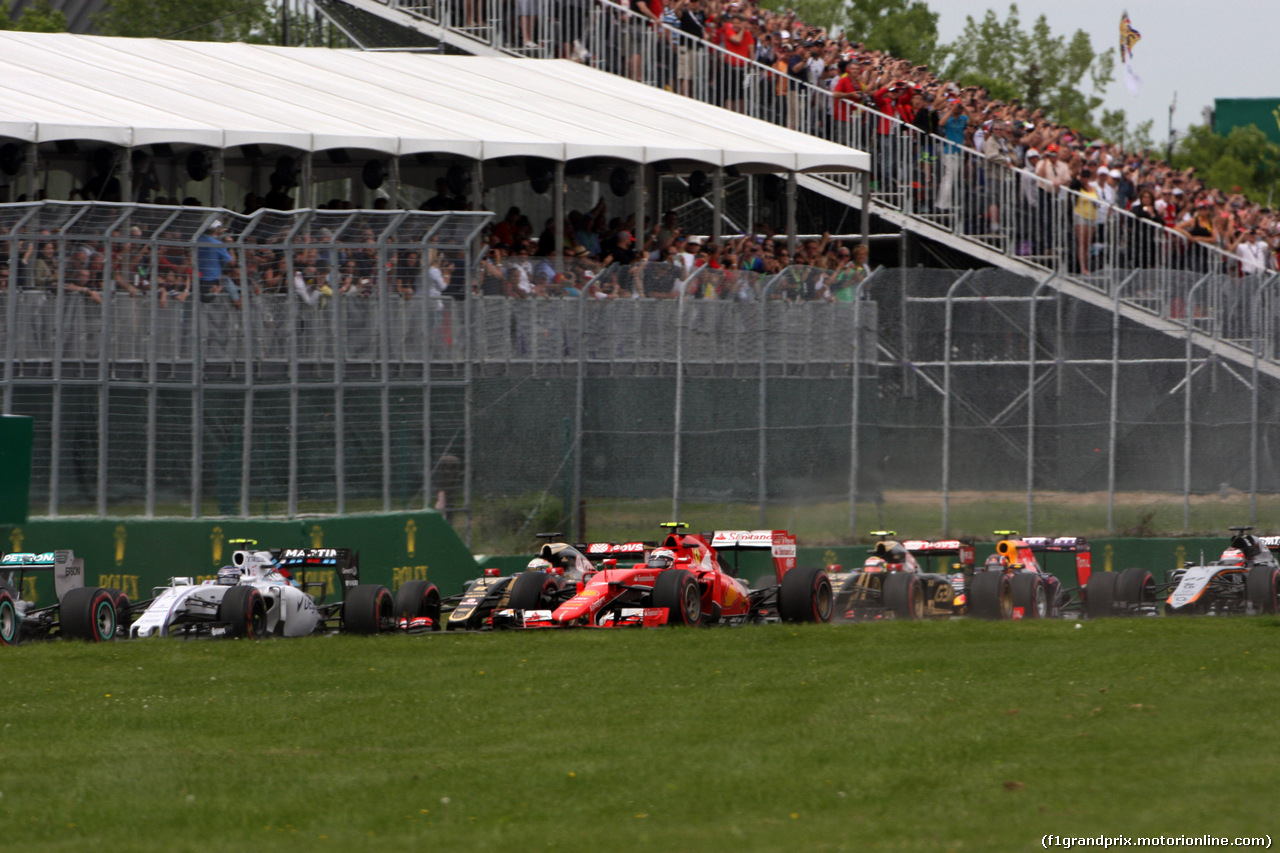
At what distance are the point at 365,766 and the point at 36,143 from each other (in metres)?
15.0

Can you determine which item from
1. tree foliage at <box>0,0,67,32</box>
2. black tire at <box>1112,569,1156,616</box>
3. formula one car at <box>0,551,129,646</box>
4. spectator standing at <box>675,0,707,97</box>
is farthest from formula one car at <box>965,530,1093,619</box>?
tree foliage at <box>0,0,67,32</box>

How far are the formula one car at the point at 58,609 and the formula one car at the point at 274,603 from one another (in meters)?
0.28

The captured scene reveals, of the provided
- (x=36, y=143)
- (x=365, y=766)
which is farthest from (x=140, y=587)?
(x=365, y=766)

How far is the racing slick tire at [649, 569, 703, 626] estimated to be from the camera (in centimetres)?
1648

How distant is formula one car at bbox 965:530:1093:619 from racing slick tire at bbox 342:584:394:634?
603cm

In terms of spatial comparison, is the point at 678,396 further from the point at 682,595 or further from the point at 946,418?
the point at 682,595

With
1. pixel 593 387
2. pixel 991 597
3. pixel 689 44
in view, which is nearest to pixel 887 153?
pixel 689 44

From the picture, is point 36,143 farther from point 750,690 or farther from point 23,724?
point 750,690

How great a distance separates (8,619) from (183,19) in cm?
3530

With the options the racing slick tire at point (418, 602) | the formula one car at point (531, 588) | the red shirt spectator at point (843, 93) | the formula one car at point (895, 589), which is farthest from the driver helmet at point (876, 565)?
the red shirt spectator at point (843, 93)

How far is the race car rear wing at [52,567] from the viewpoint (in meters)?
16.3

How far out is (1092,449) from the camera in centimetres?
2220

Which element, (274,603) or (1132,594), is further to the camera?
(1132,594)

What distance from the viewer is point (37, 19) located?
4247 cm
